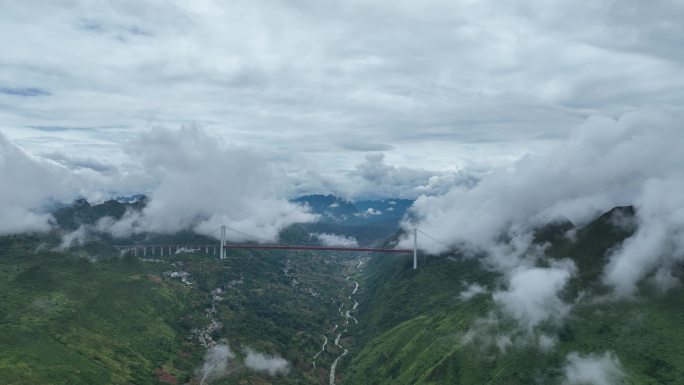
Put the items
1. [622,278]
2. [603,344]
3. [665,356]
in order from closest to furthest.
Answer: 1. [665,356]
2. [603,344]
3. [622,278]

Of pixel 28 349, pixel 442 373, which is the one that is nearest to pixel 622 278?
pixel 442 373

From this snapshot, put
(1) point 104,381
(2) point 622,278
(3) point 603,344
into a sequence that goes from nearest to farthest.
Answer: (3) point 603,344 < (1) point 104,381 < (2) point 622,278

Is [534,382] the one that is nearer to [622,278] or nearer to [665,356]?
[665,356]

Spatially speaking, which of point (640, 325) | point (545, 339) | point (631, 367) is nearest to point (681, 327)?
point (640, 325)

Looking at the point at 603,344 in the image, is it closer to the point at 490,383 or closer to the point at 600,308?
the point at 600,308

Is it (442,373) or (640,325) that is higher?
(640,325)

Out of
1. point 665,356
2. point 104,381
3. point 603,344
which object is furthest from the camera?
point 104,381

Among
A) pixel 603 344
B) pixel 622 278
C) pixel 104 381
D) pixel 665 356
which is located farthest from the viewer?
pixel 622 278

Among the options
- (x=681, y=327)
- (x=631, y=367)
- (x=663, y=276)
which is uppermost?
(x=663, y=276)

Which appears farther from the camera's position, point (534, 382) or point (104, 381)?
point (104, 381)
